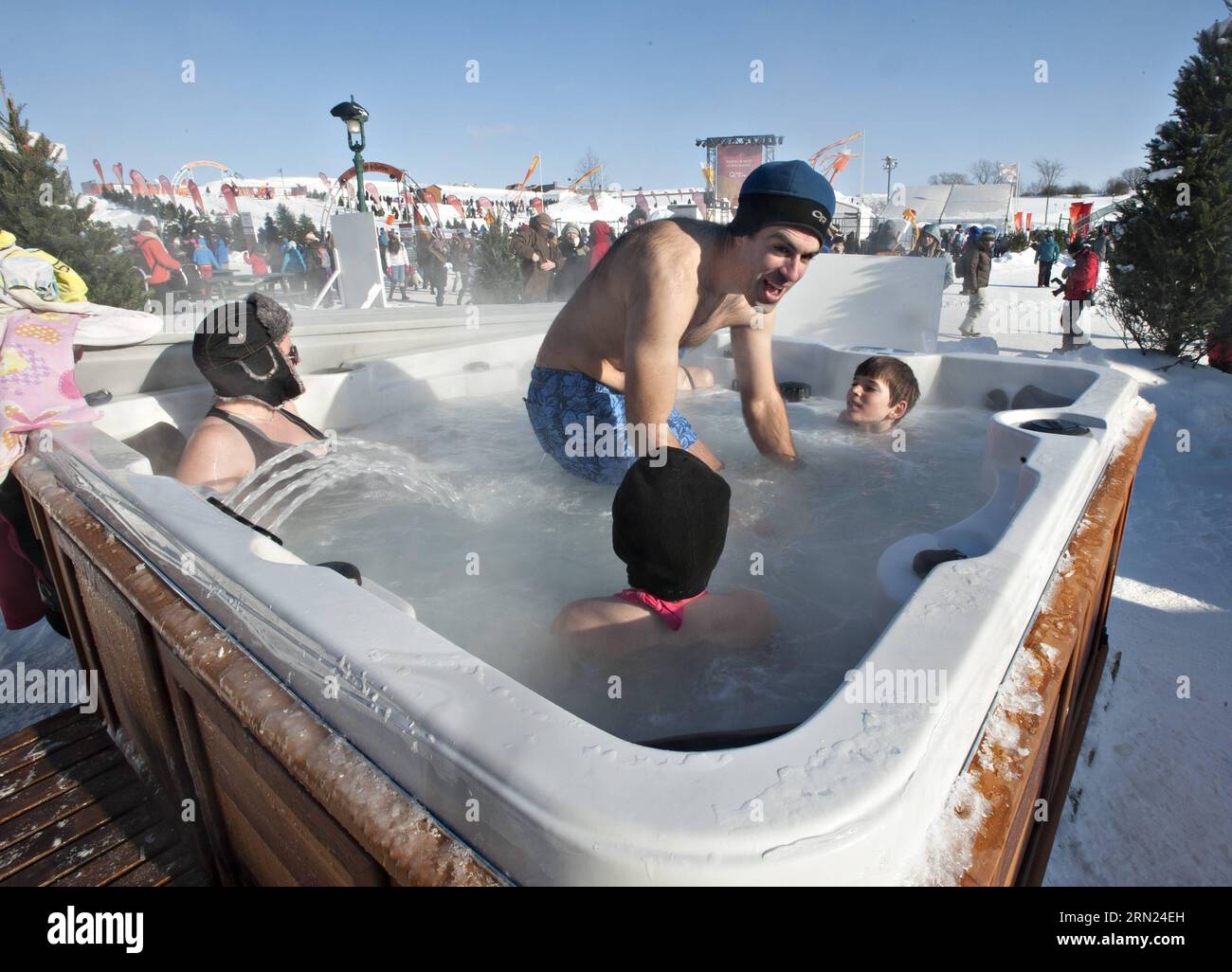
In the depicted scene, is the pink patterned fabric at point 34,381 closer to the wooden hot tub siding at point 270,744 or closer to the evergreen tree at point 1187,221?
the wooden hot tub siding at point 270,744

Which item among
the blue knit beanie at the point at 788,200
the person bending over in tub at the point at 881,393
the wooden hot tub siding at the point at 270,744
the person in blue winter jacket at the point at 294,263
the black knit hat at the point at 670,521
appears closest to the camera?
the wooden hot tub siding at the point at 270,744

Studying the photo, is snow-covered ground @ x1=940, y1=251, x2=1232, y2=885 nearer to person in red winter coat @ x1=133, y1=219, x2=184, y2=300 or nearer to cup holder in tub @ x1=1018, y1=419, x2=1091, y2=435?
cup holder in tub @ x1=1018, y1=419, x2=1091, y2=435

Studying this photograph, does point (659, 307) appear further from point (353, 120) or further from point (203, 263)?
point (203, 263)

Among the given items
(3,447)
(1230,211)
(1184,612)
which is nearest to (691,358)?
(1184,612)

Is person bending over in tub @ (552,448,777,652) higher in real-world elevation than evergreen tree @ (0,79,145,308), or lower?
lower

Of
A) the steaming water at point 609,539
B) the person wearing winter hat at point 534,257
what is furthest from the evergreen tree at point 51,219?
the steaming water at point 609,539

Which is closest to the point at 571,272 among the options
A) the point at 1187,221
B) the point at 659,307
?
the point at 1187,221

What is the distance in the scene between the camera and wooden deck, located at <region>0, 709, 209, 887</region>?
1.54 metres

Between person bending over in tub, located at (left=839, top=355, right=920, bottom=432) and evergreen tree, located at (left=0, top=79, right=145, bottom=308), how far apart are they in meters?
7.15

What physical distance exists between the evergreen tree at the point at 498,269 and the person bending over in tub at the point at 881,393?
755cm

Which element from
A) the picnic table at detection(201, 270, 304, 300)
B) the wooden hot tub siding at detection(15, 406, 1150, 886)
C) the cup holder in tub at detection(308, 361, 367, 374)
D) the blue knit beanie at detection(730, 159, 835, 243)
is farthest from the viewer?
the picnic table at detection(201, 270, 304, 300)

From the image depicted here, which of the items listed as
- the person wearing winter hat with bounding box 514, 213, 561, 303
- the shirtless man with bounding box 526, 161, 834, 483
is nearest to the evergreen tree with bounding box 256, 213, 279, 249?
the person wearing winter hat with bounding box 514, 213, 561, 303

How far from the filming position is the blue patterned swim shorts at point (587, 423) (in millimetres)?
2523

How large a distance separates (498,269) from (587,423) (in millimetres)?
8852
